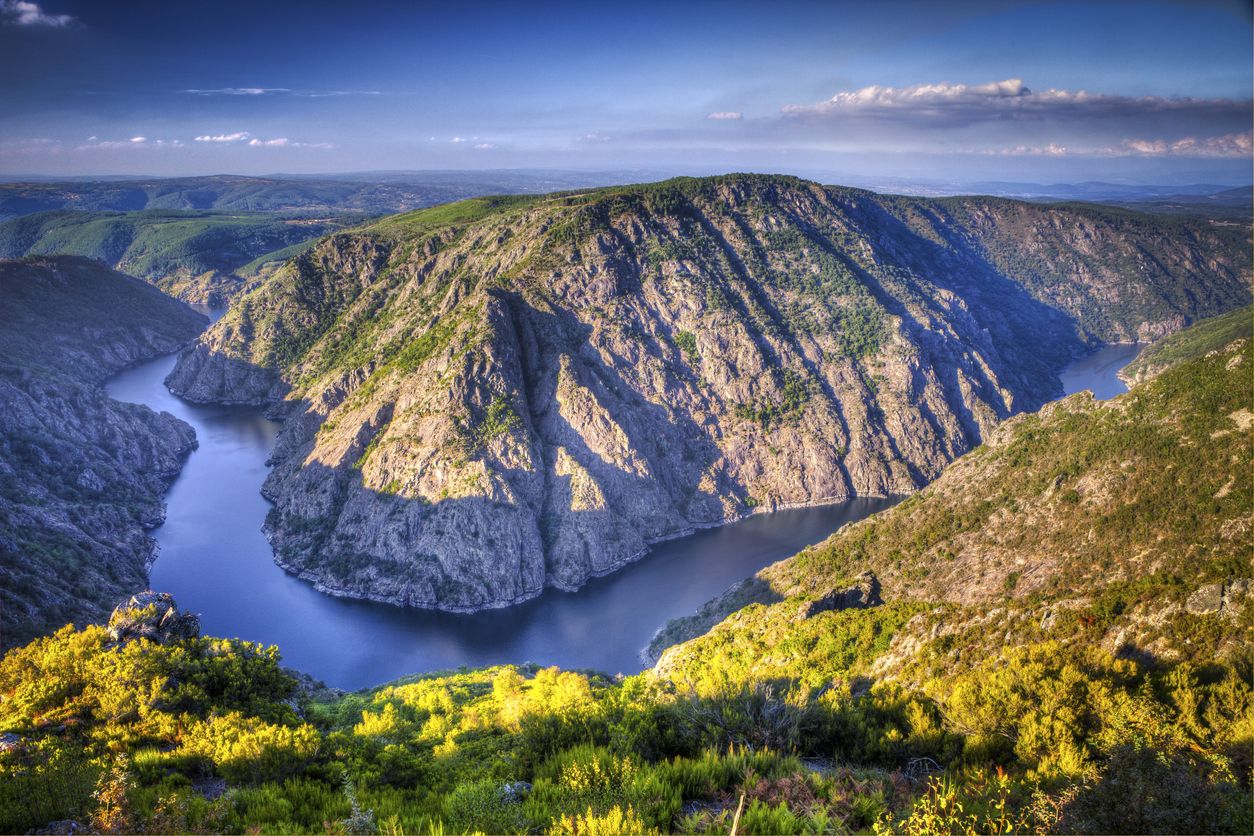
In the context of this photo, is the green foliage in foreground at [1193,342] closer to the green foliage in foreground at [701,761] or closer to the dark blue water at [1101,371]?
the dark blue water at [1101,371]

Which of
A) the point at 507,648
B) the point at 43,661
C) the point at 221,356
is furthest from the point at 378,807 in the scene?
the point at 221,356

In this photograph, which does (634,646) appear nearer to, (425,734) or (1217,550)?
(425,734)

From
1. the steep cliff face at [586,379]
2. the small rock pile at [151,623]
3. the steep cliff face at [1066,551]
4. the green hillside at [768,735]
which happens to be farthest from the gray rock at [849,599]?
the steep cliff face at [586,379]

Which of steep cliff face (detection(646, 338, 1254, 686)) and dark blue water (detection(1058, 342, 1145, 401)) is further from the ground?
steep cliff face (detection(646, 338, 1254, 686))

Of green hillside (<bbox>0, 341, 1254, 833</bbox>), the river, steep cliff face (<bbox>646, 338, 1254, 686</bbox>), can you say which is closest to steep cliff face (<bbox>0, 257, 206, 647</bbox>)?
the river

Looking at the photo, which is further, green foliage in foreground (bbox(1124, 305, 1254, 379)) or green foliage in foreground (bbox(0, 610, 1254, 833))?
green foliage in foreground (bbox(1124, 305, 1254, 379))

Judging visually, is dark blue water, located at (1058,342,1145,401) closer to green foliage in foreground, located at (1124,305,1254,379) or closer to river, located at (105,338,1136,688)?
green foliage in foreground, located at (1124,305,1254,379)

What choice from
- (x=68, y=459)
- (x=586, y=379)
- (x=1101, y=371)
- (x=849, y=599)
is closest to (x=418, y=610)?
(x=586, y=379)

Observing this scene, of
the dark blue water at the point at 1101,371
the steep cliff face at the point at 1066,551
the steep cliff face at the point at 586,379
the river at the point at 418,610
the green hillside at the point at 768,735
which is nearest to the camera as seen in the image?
the green hillside at the point at 768,735
